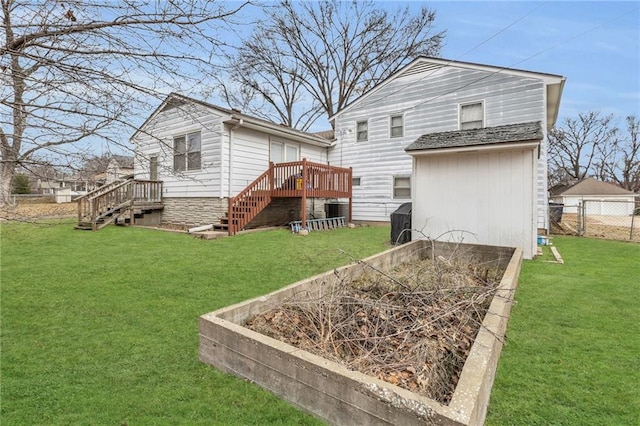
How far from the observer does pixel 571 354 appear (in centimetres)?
278

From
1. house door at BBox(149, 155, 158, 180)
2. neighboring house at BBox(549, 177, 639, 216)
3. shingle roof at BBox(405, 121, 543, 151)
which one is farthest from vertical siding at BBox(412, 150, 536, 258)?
neighboring house at BBox(549, 177, 639, 216)

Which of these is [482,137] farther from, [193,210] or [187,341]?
[193,210]

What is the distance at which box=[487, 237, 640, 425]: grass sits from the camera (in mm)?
2066

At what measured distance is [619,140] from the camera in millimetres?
36906

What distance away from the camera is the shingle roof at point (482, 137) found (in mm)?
6676

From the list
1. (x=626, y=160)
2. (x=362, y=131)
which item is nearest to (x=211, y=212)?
(x=362, y=131)

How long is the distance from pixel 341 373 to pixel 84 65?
2805mm

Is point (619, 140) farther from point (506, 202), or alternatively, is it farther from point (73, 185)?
point (73, 185)

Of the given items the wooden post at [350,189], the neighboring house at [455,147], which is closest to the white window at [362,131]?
the neighboring house at [455,147]

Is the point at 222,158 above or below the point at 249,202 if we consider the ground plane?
above

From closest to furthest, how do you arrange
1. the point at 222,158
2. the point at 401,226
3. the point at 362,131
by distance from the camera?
the point at 401,226, the point at 222,158, the point at 362,131

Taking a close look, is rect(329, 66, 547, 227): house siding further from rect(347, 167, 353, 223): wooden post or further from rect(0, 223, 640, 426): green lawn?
rect(0, 223, 640, 426): green lawn

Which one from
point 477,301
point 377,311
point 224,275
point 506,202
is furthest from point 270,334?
point 506,202

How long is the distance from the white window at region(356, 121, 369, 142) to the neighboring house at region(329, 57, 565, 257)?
0.14 feet
